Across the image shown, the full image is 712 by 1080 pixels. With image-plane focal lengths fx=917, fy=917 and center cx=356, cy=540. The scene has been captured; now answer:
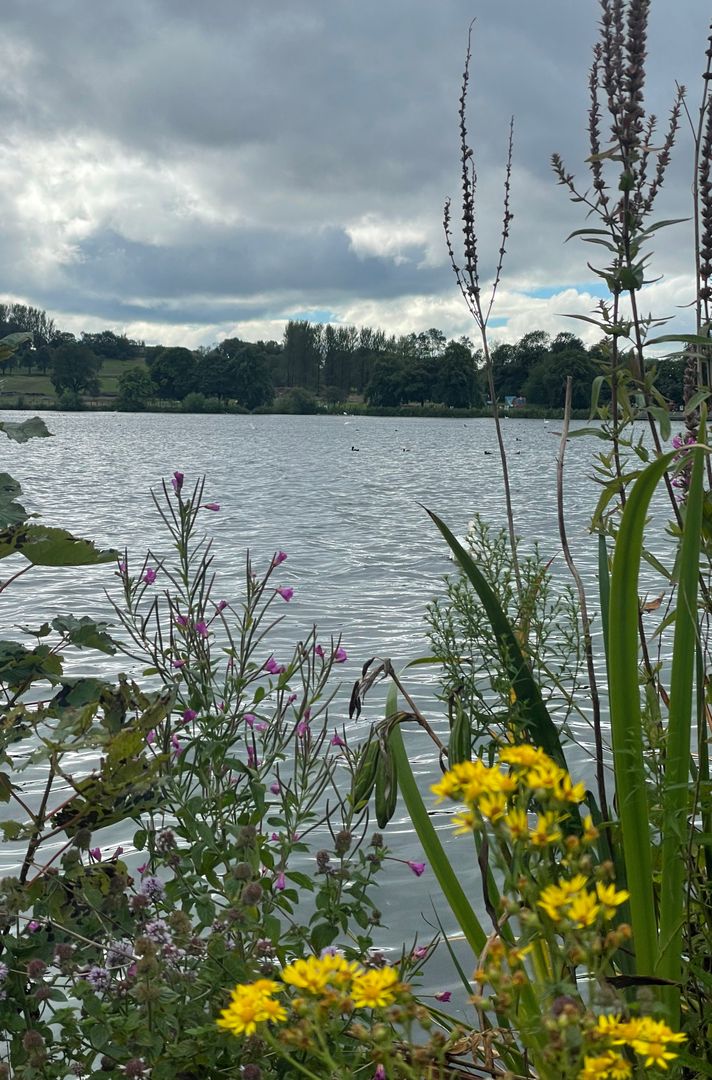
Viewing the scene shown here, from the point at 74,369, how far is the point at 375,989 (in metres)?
135

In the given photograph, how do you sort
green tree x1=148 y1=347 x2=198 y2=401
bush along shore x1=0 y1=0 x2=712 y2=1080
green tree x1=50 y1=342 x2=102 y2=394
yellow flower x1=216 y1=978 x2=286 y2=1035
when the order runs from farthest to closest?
green tree x1=148 y1=347 x2=198 y2=401, green tree x1=50 y1=342 x2=102 y2=394, bush along shore x1=0 y1=0 x2=712 y2=1080, yellow flower x1=216 y1=978 x2=286 y2=1035

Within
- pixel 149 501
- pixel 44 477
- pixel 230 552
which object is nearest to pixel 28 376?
pixel 44 477

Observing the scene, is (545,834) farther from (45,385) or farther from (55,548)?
(45,385)

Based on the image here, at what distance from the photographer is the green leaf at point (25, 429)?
237 centimetres

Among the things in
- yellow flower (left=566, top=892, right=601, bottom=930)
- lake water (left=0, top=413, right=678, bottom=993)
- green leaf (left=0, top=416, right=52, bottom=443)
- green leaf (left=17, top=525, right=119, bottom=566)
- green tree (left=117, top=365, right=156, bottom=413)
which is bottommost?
lake water (left=0, top=413, right=678, bottom=993)

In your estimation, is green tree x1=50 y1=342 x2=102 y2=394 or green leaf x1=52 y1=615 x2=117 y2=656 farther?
green tree x1=50 y1=342 x2=102 y2=394

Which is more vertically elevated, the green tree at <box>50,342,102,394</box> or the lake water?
the green tree at <box>50,342,102,394</box>

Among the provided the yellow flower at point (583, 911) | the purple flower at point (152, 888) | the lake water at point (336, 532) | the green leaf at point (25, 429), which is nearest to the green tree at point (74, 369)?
the lake water at point (336, 532)

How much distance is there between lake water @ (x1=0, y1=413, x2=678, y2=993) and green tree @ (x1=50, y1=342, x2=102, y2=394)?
8394cm

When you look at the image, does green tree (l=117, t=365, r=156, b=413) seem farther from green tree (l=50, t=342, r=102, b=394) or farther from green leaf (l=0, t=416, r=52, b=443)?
green leaf (l=0, t=416, r=52, b=443)

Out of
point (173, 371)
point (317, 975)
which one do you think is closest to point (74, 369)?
point (173, 371)

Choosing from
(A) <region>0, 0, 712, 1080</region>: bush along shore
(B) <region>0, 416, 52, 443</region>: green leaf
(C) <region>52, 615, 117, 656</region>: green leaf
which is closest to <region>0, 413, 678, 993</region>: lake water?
(B) <region>0, 416, 52, 443</region>: green leaf

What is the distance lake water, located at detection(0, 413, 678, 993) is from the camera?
8336mm

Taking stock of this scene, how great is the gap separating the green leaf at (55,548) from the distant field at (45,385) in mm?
112753
